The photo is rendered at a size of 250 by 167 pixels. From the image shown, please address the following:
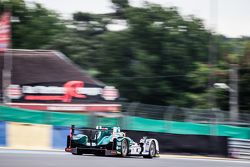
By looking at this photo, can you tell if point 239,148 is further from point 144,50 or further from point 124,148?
point 144,50

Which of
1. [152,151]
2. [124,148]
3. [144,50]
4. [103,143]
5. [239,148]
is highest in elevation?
[144,50]

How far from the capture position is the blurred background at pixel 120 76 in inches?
825

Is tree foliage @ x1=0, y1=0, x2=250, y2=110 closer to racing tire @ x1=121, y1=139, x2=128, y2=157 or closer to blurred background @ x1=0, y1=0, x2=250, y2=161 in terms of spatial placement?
blurred background @ x1=0, y1=0, x2=250, y2=161

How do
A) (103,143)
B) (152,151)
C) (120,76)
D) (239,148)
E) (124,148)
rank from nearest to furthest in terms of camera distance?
(103,143) → (124,148) → (152,151) → (239,148) → (120,76)

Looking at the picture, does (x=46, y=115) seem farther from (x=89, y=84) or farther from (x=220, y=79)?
(x=220, y=79)

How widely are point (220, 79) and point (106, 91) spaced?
7.77 meters

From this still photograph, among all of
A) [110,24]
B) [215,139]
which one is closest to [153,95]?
[110,24]

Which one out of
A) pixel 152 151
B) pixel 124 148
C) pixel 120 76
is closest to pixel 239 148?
pixel 152 151

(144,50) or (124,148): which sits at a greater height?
(144,50)

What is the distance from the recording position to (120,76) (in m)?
53.3

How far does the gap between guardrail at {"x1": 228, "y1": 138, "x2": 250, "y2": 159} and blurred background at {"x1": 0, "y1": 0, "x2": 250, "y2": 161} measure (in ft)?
0.24

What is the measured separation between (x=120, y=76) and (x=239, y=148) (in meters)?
33.2

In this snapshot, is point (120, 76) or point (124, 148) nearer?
point (124, 148)

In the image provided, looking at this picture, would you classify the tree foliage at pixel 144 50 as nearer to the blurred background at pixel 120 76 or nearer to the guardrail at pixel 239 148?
the blurred background at pixel 120 76
